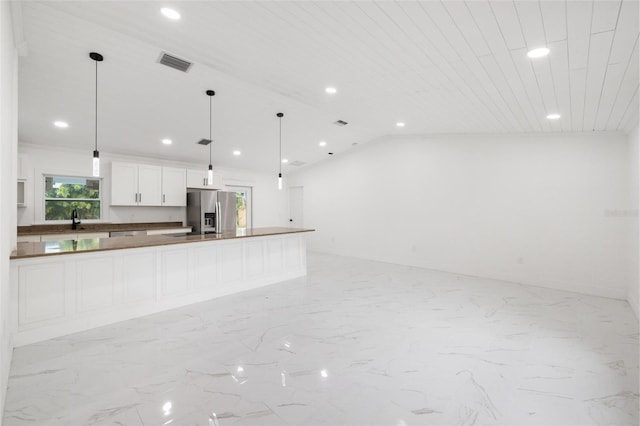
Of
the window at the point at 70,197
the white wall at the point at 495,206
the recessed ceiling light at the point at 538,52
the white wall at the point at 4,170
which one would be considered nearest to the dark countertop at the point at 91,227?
the window at the point at 70,197

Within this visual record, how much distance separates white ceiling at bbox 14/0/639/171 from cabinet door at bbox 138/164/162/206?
86cm

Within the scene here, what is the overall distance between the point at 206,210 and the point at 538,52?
20.2 feet

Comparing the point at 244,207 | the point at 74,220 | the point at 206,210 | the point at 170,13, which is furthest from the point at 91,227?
the point at 170,13

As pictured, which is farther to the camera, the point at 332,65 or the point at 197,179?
the point at 197,179

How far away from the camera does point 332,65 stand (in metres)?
3.18

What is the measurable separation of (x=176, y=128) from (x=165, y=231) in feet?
7.53

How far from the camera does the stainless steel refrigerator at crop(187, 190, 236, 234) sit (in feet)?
21.7

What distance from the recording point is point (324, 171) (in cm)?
865

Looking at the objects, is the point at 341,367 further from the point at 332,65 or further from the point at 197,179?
the point at 197,179

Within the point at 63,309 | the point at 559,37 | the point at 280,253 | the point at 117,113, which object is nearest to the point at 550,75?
the point at 559,37

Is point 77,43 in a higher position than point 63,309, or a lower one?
higher

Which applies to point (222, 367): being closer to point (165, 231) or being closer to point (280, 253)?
point (280, 253)

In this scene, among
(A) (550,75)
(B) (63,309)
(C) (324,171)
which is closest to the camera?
(A) (550,75)

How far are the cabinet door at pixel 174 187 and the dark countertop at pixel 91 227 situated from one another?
1.69 ft
